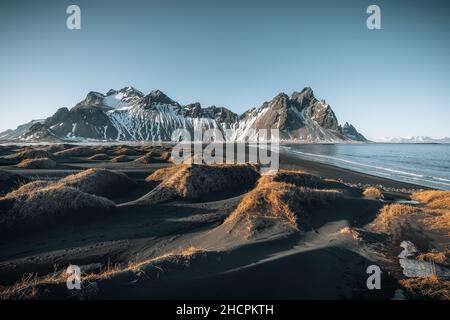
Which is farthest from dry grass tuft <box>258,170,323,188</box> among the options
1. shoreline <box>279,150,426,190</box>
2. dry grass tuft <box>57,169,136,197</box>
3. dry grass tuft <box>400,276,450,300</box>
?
shoreline <box>279,150,426,190</box>

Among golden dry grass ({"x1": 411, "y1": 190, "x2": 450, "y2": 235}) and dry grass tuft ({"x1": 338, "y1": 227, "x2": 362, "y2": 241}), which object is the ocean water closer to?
golden dry grass ({"x1": 411, "y1": 190, "x2": 450, "y2": 235})

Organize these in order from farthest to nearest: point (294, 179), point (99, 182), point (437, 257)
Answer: point (294, 179), point (99, 182), point (437, 257)

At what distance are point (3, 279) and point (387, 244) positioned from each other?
562 inches

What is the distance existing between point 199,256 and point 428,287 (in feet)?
21.7

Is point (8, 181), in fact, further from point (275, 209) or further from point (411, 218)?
point (411, 218)

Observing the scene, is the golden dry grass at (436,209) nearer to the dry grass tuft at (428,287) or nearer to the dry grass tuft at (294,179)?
the dry grass tuft at (428,287)

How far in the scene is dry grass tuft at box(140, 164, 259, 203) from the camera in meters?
18.1

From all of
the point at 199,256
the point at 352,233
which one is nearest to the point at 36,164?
the point at 199,256

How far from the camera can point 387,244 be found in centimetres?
1023

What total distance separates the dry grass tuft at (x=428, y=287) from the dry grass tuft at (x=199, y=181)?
13304mm

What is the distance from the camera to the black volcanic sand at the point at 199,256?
6.43m

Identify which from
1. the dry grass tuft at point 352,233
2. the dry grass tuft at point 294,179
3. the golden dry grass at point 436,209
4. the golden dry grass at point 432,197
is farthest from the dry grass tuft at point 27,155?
the golden dry grass at point 432,197

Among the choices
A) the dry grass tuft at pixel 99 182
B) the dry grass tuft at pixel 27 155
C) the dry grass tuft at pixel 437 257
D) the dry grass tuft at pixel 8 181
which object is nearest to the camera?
the dry grass tuft at pixel 437 257

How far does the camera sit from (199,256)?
7910mm
